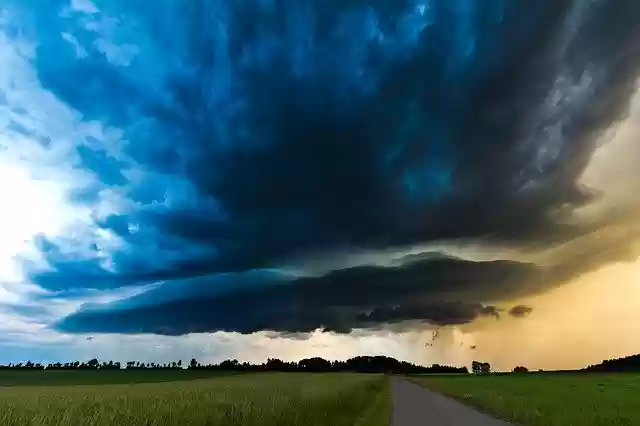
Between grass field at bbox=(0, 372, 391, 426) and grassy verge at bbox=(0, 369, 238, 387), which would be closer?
grass field at bbox=(0, 372, 391, 426)

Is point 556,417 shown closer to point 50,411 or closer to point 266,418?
point 266,418

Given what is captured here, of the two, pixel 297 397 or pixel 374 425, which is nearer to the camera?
pixel 374 425

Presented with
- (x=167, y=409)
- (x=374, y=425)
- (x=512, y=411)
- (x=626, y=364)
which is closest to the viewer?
(x=167, y=409)

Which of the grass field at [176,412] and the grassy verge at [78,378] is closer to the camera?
the grass field at [176,412]

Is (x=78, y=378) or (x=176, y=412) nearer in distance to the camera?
(x=176, y=412)

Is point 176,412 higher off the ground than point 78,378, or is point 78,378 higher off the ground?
point 78,378

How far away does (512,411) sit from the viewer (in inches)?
1241

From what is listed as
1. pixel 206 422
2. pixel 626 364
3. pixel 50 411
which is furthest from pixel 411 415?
pixel 626 364

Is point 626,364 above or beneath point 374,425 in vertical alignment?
above

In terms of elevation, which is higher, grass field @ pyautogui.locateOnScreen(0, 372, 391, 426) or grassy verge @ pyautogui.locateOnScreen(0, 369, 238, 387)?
grassy verge @ pyautogui.locateOnScreen(0, 369, 238, 387)

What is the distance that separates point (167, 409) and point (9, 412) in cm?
428

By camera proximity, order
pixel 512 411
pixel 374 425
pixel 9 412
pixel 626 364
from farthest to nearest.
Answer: pixel 626 364 → pixel 512 411 → pixel 374 425 → pixel 9 412

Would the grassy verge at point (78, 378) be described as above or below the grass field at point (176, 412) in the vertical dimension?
above

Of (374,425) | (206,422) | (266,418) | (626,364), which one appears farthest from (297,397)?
(626,364)
